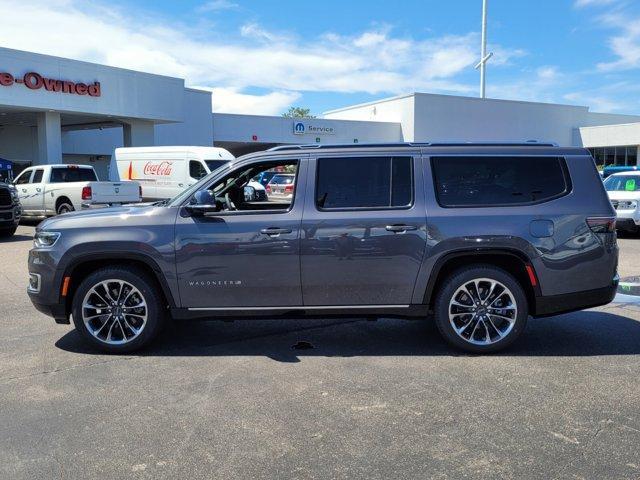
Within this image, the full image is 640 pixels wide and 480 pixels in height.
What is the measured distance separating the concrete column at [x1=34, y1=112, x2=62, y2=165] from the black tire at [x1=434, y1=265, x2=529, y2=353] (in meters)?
25.1

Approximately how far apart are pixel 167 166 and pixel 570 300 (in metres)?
17.8

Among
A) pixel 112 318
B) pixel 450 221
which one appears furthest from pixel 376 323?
pixel 112 318

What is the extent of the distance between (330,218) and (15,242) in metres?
11.8

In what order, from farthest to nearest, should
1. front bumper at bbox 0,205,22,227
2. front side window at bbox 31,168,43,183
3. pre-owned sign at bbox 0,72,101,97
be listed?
pre-owned sign at bbox 0,72,101,97 < front side window at bbox 31,168,43,183 < front bumper at bbox 0,205,22,227

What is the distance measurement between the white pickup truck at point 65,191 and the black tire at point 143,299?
12383 mm

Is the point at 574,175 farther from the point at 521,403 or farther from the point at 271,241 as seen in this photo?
the point at 271,241

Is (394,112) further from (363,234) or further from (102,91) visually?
(363,234)

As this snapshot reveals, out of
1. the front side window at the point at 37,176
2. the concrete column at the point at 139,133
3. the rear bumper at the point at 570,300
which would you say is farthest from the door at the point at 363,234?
the concrete column at the point at 139,133

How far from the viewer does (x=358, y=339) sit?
5793 mm

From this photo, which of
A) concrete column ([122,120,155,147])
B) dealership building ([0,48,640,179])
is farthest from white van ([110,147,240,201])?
concrete column ([122,120,155,147])

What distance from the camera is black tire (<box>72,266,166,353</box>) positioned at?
5207 mm

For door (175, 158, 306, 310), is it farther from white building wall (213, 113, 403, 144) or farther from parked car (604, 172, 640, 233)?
white building wall (213, 113, 403, 144)

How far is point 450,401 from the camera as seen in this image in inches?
165

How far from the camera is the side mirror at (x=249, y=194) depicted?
21.3ft
